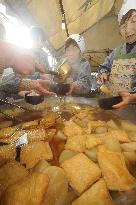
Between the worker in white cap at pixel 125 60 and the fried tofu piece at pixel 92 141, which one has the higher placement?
the worker in white cap at pixel 125 60

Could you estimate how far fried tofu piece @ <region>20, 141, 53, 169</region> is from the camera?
2.01m

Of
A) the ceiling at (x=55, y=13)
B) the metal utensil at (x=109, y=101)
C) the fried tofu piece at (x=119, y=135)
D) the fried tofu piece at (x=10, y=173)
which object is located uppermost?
the ceiling at (x=55, y=13)

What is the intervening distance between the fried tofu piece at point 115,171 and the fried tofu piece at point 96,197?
9 cm

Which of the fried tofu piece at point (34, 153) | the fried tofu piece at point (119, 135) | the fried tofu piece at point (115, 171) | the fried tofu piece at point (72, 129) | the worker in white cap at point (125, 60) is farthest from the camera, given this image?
the worker in white cap at point (125, 60)

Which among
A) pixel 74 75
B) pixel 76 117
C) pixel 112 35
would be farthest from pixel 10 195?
pixel 112 35

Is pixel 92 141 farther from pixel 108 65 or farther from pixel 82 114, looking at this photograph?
pixel 108 65

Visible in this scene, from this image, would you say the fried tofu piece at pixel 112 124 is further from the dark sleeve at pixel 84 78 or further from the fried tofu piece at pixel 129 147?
the dark sleeve at pixel 84 78

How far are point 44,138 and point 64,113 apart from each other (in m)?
0.86

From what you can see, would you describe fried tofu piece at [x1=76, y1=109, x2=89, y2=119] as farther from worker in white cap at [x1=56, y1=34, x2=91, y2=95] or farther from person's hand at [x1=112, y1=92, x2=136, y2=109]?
worker in white cap at [x1=56, y1=34, x2=91, y2=95]

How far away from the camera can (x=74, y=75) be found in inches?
217

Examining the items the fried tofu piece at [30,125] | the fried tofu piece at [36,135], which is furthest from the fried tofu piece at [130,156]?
the fried tofu piece at [30,125]

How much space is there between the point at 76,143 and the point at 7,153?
27.2 inches

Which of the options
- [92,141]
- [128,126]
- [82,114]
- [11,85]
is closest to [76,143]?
[92,141]

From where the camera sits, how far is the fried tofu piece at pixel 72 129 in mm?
2537
